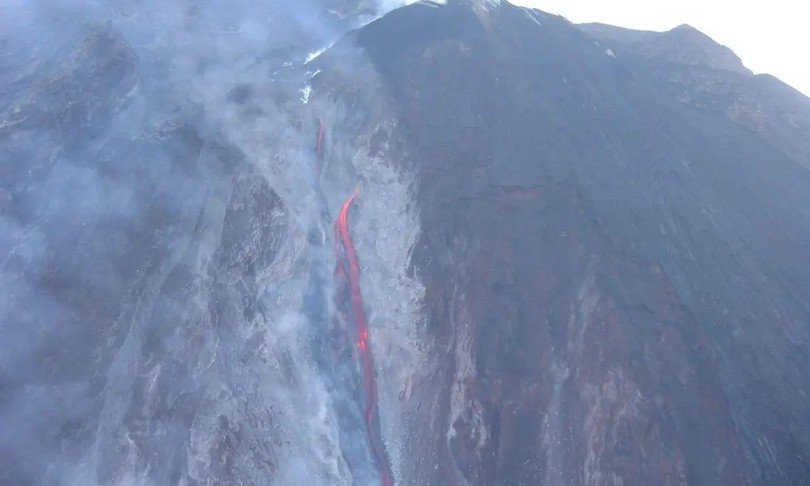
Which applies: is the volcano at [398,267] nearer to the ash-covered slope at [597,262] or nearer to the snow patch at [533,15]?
the ash-covered slope at [597,262]

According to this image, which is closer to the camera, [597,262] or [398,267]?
[597,262]

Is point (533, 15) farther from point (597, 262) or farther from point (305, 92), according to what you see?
point (597, 262)

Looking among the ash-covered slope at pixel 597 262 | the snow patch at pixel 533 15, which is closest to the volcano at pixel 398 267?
the ash-covered slope at pixel 597 262

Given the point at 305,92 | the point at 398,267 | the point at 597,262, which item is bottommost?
the point at 398,267


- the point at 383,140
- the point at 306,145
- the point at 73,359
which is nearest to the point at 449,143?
the point at 383,140

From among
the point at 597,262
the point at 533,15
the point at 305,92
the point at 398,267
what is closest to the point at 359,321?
the point at 398,267

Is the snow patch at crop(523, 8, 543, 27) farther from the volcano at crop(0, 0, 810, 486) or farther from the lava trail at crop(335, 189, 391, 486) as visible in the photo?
the lava trail at crop(335, 189, 391, 486)

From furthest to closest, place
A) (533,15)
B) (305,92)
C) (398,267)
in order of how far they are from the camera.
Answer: (533,15) < (305,92) < (398,267)
